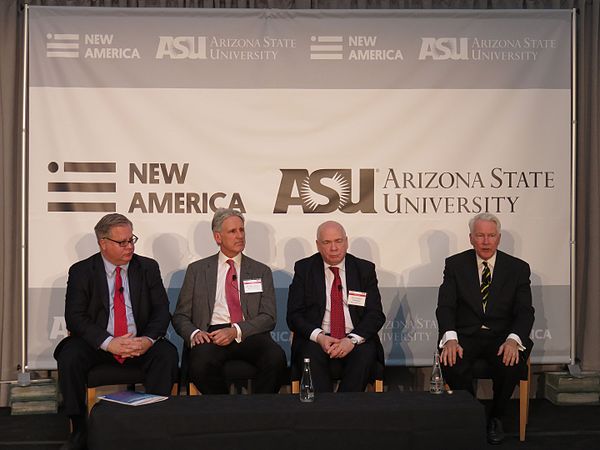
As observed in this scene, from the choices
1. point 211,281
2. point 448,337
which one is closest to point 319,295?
point 211,281

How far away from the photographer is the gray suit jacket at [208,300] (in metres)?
4.50

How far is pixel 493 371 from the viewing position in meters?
4.36

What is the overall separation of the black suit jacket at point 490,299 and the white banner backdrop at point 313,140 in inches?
20.6

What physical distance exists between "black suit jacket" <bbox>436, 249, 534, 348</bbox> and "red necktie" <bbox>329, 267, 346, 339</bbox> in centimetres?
55

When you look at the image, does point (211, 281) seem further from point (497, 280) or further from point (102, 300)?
point (497, 280)

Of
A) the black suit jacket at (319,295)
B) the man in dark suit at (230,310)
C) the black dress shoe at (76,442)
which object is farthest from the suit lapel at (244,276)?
the black dress shoe at (76,442)

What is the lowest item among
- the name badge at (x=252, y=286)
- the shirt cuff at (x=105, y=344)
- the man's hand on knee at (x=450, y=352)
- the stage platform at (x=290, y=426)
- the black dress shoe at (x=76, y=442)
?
the black dress shoe at (x=76, y=442)

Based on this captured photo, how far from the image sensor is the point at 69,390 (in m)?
4.09

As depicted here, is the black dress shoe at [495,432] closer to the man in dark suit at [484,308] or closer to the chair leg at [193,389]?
the man in dark suit at [484,308]

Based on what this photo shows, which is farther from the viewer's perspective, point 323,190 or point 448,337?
point 323,190

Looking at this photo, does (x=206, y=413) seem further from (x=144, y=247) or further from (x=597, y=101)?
(x=597, y=101)

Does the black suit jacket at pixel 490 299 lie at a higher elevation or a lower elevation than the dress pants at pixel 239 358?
higher

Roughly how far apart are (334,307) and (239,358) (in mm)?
609

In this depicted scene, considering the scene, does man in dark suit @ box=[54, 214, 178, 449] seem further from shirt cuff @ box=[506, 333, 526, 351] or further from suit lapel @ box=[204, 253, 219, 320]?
shirt cuff @ box=[506, 333, 526, 351]
